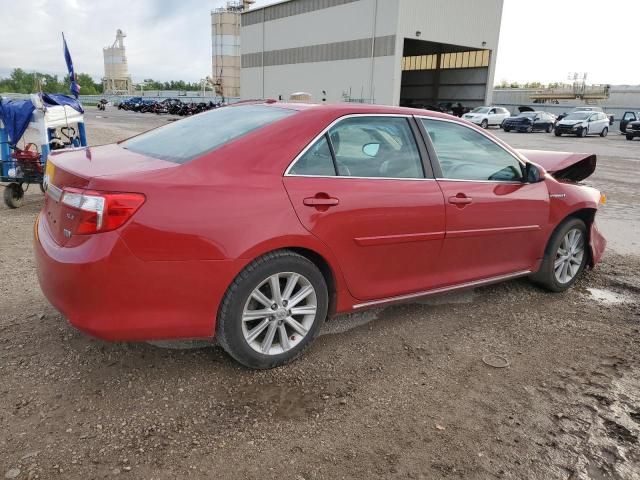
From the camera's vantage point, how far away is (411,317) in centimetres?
415

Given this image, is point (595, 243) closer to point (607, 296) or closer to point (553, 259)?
point (607, 296)

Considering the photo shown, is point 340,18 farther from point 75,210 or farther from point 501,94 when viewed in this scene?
point 75,210

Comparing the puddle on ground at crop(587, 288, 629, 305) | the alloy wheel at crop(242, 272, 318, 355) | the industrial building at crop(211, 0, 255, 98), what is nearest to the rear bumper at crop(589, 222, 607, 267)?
the puddle on ground at crop(587, 288, 629, 305)

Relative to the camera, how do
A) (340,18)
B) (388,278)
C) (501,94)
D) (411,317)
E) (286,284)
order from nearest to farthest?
1. (286,284)
2. (388,278)
3. (411,317)
4. (340,18)
5. (501,94)

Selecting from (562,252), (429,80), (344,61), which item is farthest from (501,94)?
(562,252)

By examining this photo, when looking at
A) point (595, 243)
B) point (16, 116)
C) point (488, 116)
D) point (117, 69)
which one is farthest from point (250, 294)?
point (117, 69)

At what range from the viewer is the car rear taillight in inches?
101

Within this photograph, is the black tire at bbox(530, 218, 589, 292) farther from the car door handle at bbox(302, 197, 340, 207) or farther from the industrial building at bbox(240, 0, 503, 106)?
the industrial building at bbox(240, 0, 503, 106)

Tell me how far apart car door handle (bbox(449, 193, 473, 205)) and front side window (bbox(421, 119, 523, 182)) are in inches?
5.8

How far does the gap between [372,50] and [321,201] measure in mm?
42164

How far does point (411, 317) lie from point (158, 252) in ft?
7.32

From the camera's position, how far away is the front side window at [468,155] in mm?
3848

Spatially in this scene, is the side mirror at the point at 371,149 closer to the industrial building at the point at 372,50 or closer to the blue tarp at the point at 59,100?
the blue tarp at the point at 59,100

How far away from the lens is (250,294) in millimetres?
2949
